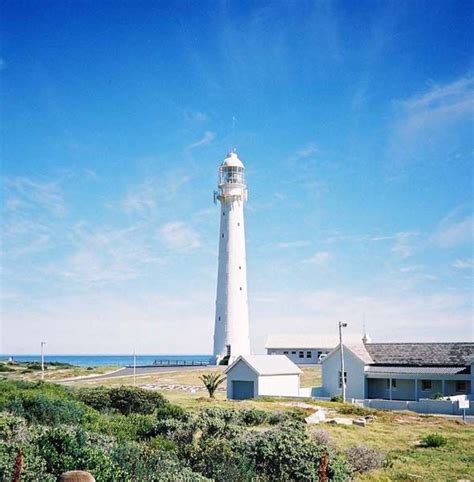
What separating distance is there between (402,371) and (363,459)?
24114 millimetres

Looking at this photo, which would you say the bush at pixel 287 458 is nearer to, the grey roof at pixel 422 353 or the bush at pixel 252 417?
the bush at pixel 252 417

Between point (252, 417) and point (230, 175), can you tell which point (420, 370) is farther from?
point (230, 175)

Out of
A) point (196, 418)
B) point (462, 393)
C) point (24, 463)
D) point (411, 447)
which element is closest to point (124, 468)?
point (24, 463)

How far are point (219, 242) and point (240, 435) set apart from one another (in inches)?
1791

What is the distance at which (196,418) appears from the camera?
20.1m

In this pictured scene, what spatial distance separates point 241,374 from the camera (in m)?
41.5

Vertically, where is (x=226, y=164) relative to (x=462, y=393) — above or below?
above

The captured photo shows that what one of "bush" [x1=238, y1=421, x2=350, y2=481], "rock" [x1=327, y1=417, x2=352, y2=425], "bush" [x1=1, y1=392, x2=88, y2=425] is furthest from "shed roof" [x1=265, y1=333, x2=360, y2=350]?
"bush" [x1=238, y1=421, x2=350, y2=481]

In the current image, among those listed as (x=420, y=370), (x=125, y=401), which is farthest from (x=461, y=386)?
(x=125, y=401)

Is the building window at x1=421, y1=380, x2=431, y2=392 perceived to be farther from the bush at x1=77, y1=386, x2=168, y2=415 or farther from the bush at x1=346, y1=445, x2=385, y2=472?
the bush at x1=346, y1=445, x2=385, y2=472

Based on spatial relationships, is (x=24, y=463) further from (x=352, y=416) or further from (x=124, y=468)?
(x=352, y=416)

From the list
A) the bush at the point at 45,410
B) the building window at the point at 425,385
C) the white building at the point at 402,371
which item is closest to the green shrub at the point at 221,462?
the bush at the point at 45,410

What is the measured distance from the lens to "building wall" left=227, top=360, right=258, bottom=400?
40.7 meters

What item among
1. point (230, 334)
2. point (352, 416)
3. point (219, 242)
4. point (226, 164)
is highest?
point (226, 164)
